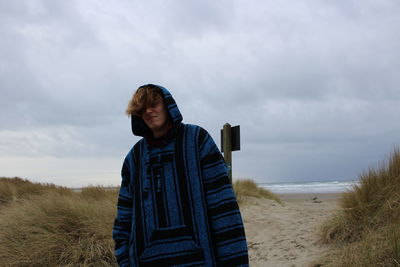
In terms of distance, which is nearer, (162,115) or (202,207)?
(202,207)

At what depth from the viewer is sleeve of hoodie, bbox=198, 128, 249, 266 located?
1937mm

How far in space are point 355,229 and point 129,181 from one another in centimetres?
354

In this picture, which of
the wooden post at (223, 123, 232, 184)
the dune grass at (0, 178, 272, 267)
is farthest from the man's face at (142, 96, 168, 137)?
the wooden post at (223, 123, 232, 184)

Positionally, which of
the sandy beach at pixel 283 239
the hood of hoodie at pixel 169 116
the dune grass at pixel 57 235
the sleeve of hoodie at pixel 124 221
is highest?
the hood of hoodie at pixel 169 116

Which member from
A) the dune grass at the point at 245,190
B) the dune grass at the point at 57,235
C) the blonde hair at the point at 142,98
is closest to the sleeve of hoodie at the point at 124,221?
the blonde hair at the point at 142,98

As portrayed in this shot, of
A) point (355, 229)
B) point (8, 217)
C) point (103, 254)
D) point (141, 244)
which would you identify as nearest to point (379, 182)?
point (355, 229)

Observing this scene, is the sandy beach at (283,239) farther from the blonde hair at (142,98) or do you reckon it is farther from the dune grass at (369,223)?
the blonde hair at (142,98)

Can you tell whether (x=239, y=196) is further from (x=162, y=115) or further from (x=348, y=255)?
(x=162, y=115)

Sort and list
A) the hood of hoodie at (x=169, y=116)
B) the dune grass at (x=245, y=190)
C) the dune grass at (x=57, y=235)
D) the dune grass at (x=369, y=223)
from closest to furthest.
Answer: the hood of hoodie at (x=169, y=116)
the dune grass at (x=369, y=223)
the dune grass at (x=57, y=235)
the dune grass at (x=245, y=190)

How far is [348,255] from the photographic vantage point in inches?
159

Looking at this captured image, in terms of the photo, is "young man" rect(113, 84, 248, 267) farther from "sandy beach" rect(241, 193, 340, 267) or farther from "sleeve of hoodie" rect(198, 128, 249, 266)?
"sandy beach" rect(241, 193, 340, 267)

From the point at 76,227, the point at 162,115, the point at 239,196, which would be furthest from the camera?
the point at 239,196

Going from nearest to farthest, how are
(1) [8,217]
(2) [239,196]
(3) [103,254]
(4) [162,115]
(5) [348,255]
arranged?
(4) [162,115] < (5) [348,255] < (3) [103,254] < (1) [8,217] < (2) [239,196]

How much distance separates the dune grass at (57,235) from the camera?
477 centimetres
